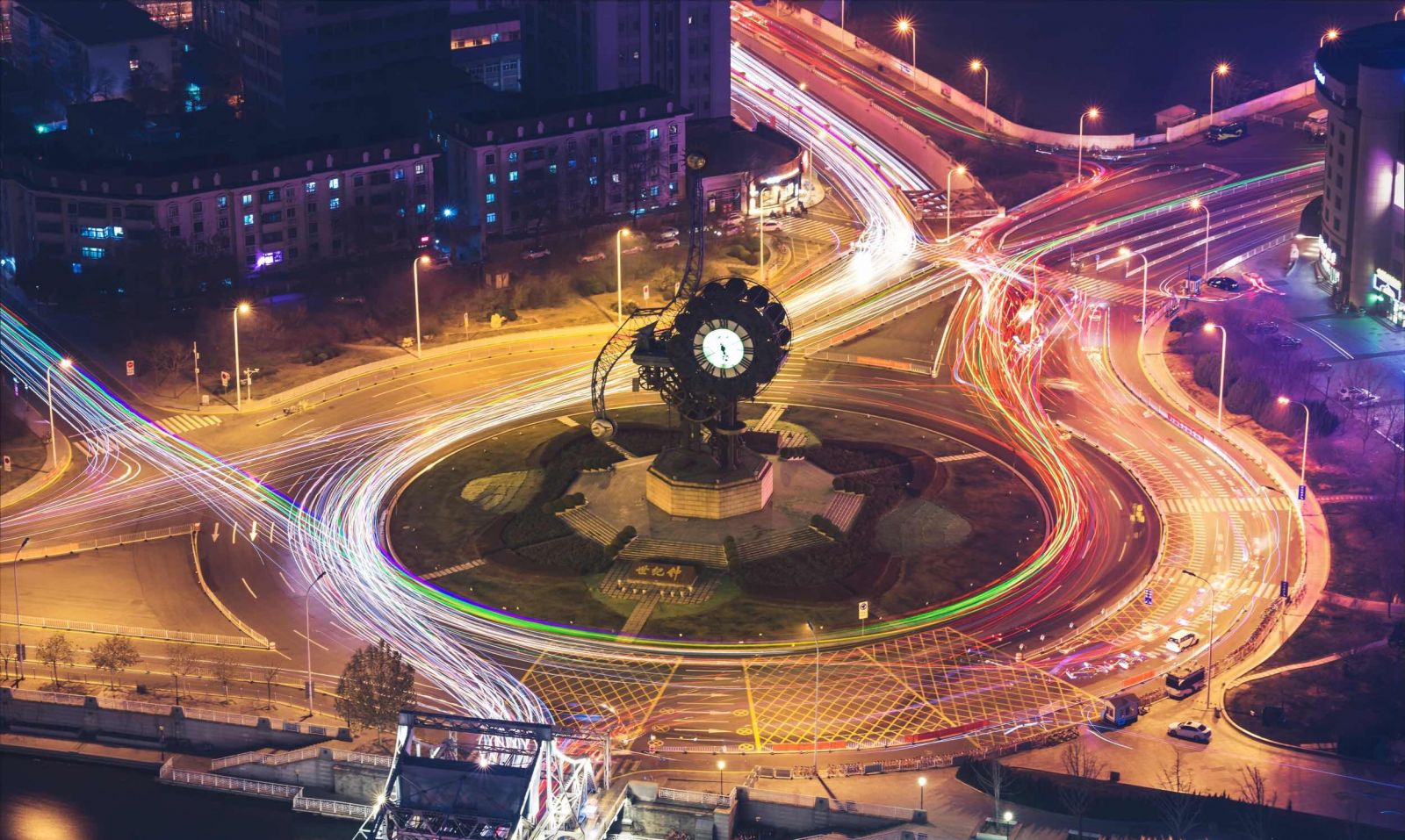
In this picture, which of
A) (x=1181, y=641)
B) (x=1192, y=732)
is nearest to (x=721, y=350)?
(x=1181, y=641)

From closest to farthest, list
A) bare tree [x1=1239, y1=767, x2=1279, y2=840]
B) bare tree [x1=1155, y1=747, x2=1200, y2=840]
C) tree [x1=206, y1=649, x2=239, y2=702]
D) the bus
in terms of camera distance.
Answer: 1. bare tree [x1=1239, y1=767, x2=1279, y2=840]
2. bare tree [x1=1155, y1=747, x2=1200, y2=840]
3. the bus
4. tree [x1=206, y1=649, x2=239, y2=702]

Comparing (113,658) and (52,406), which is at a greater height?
(52,406)

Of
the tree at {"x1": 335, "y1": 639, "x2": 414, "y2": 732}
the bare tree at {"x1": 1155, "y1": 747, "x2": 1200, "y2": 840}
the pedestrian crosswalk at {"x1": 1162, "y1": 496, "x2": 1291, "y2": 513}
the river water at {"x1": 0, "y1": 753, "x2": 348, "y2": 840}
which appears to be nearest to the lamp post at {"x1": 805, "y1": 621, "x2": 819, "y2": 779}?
the bare tree at {"x1": 1155, "y1": 747, "x2": 1200, "y2": 840}

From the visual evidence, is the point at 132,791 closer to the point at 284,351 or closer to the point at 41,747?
the point at 41,747

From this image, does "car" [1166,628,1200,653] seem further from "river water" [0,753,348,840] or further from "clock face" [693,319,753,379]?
"river water" [0,753,348,840]

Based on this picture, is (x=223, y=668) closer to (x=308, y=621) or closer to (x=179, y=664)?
(x=179, y=664)

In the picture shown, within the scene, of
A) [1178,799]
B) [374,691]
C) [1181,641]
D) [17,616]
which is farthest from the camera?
[17,616]
